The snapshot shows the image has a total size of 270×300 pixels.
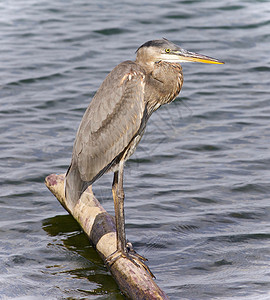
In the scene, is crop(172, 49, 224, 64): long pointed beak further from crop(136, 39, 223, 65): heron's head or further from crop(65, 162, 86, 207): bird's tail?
crop(65, 162, 86, 207): bird's tail

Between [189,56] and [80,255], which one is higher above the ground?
[189,56]

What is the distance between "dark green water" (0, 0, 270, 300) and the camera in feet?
19.6

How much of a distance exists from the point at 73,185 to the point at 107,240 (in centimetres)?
60

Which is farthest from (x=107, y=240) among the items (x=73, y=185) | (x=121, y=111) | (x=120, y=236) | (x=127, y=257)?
(x=121, y=111)

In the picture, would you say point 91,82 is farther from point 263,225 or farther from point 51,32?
point 263,225

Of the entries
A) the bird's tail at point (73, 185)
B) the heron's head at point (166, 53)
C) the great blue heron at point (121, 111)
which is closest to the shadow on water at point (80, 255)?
the great blue heron at point (121, 111)

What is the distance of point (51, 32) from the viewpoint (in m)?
14.9

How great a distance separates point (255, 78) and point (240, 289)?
6.96 meters

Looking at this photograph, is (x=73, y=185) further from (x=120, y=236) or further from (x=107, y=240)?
(x=120, y=236)

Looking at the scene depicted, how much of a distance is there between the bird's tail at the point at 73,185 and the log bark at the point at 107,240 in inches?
8.0

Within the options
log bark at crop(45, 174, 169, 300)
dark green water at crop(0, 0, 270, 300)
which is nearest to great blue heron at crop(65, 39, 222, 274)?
log bark at crop(45, 174, 169, 300)

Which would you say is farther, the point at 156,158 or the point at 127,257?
the point at 156,158

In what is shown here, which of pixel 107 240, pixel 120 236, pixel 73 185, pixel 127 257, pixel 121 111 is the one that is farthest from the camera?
pixel 73 185

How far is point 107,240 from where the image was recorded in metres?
5.88
